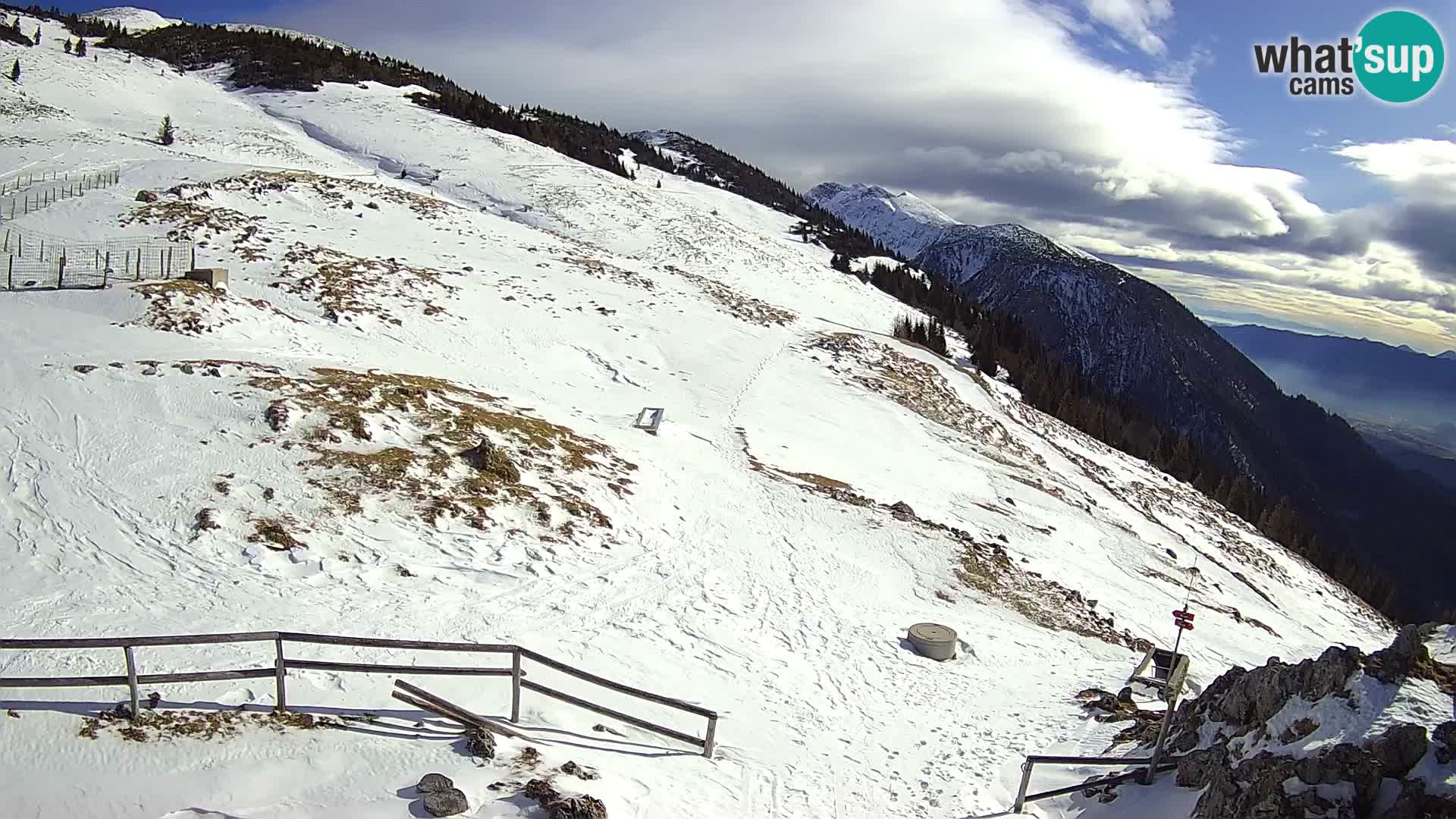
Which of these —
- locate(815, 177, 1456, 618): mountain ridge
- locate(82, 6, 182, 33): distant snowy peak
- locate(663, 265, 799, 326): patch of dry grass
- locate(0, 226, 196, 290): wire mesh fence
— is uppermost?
locate(82, 6, 182, 33): distant snowy peak

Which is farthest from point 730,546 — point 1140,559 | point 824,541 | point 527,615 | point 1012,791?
point 1140,559

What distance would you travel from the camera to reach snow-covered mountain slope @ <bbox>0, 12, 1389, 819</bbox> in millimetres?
8344

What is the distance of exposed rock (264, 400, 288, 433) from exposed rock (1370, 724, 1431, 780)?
54.7ft

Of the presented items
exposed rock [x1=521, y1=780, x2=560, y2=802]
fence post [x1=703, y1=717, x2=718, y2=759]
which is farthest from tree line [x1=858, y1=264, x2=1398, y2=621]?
exposed rock [x1=521, y1=780, x2=560, y2=802]

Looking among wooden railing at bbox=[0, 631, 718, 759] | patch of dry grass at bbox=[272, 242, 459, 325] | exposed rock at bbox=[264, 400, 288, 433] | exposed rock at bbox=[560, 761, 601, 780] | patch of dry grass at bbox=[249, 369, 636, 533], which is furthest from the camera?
patch of dry grass at bbox=[272, 242, 459, 325]

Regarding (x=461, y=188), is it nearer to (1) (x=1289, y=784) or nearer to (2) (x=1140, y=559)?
(2) (x=1140, y=559)

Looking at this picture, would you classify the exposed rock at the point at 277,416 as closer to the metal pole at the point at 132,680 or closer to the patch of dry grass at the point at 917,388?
the metal pole at the point at 132,680

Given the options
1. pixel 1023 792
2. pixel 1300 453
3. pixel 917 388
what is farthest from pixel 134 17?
pixel 1300 453

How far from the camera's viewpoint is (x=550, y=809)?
22.1 feet

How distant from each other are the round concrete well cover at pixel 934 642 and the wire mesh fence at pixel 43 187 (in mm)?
33611

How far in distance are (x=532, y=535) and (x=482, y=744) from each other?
680 cm

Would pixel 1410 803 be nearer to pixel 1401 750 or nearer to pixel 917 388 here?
pixel 1401 750

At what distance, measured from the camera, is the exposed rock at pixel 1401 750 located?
20.3 ft

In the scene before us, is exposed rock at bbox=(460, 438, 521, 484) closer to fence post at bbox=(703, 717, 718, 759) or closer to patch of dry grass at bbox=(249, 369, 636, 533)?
patch of dry grass at bbox=(249, 369, 636, 533)
